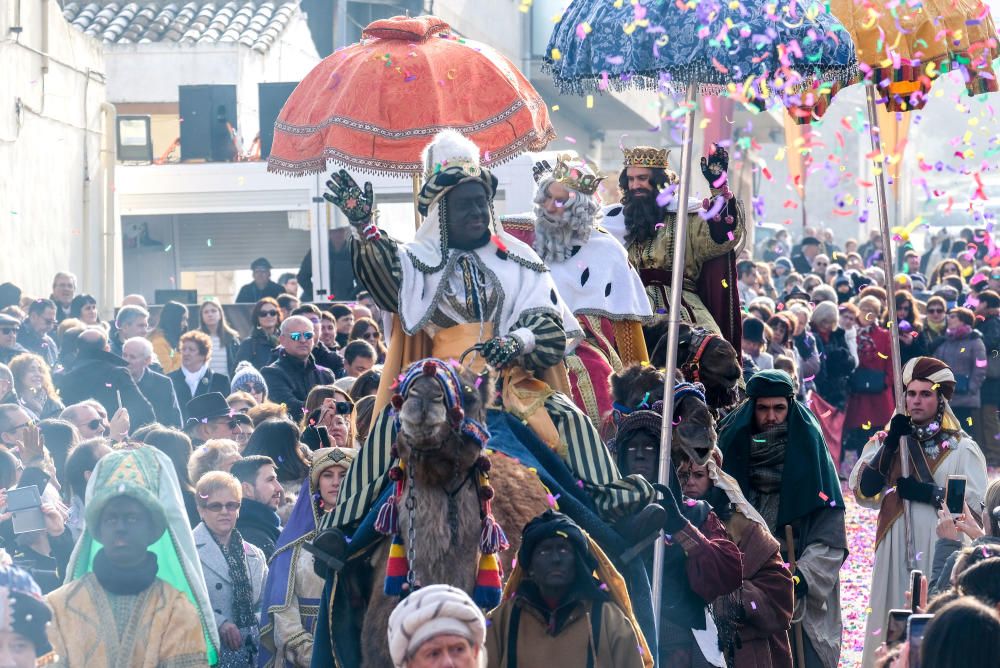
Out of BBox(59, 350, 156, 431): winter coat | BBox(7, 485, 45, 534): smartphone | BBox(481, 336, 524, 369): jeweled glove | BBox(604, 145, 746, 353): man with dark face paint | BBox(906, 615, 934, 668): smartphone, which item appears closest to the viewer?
BBox(906, 615, 934, 668): smartphone

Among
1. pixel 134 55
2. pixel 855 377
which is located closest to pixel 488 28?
pixel 134 55

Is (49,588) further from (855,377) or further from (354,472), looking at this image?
(855,377)

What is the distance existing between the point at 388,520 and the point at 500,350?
3.47 feet

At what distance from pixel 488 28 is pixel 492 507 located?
2407 cm

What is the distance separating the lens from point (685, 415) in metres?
7.73

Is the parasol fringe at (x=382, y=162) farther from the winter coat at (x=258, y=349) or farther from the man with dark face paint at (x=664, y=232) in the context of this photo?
the winter coat at (x=258, y=349)

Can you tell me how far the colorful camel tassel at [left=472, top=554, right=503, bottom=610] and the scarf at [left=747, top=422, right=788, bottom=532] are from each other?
3.06 meters

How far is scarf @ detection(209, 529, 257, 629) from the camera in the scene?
804 cm

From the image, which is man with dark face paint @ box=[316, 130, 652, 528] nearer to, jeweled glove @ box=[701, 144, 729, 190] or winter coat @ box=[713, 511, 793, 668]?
winter coat @ box=[713, 511, 793, 668]

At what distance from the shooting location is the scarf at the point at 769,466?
8719 mm

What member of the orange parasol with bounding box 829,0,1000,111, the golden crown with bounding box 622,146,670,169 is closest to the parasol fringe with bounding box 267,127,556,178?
the golden crown with bounding box 622,146,670,169

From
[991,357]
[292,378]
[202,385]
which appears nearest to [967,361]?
[991,357]

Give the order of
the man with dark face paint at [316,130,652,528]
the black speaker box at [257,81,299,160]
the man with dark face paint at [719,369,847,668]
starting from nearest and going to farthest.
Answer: the man with dark face paint at [316,130,652,528] → the man with dark face paint at [719,369,847,668] → the black speaker box at [257,81,299,160]

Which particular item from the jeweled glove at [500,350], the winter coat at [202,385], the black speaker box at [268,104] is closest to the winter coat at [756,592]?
the jeweled glove at [500,350]
